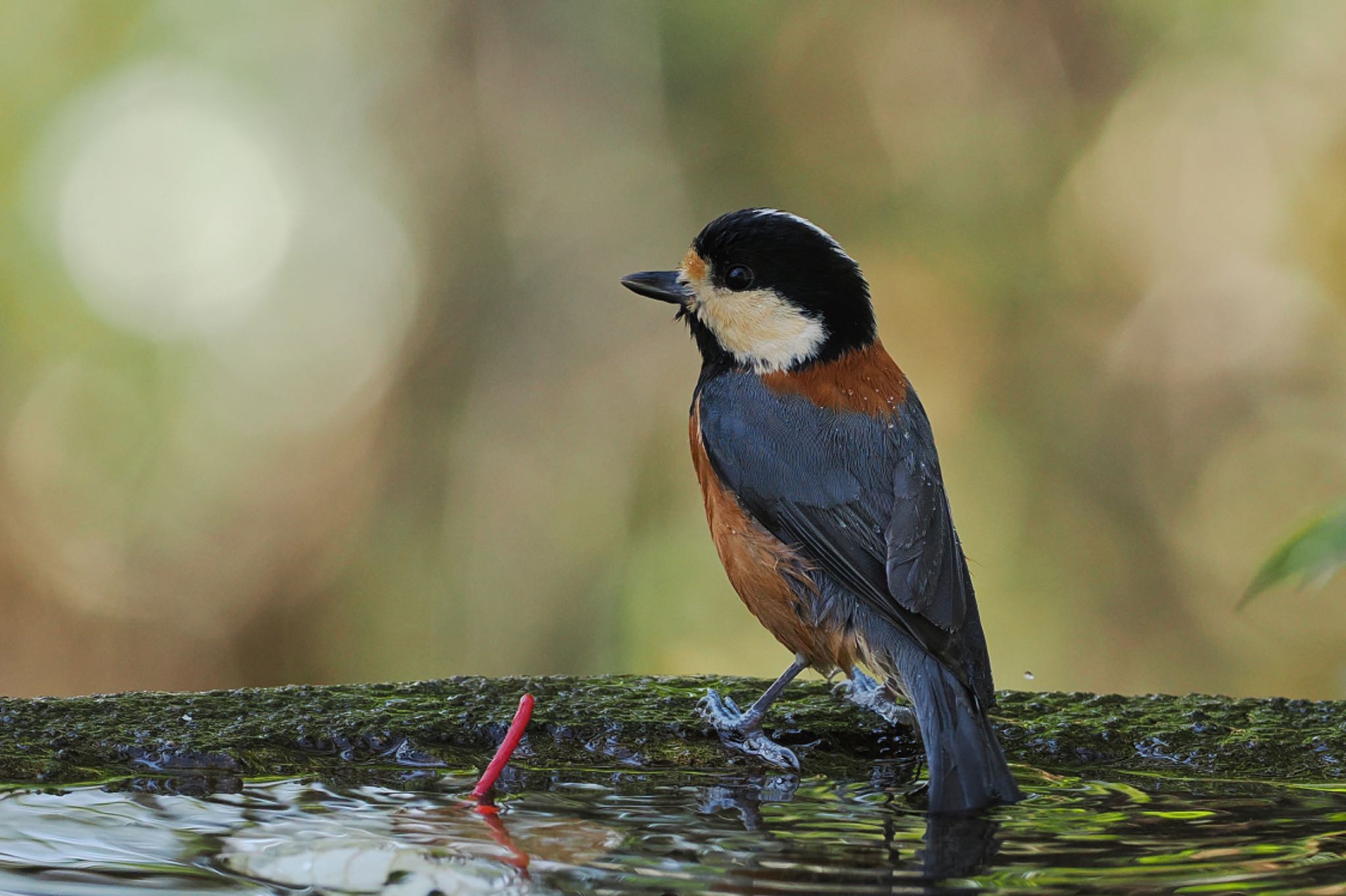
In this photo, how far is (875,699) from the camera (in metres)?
3.08

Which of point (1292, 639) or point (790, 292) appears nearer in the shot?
point (790, 292)

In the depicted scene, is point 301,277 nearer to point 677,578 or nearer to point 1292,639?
point 677,578

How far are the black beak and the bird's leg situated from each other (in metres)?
1.01

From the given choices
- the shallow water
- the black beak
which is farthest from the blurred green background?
the shallow water

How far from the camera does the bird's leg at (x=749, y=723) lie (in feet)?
8.42

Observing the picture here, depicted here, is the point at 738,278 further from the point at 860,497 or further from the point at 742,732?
the point at 742,732

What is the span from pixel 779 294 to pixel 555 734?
1270 mm

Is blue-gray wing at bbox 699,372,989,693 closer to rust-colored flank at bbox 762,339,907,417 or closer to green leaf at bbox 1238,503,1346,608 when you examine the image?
rust-colored flank at bbox 762,339,907,417

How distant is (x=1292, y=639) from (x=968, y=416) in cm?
181

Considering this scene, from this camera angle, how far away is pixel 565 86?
7.34 meters

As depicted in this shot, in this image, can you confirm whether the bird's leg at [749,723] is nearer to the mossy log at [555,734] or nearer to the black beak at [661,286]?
the mossy log at [555,734]

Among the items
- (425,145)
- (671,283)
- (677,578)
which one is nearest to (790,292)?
(671,283)

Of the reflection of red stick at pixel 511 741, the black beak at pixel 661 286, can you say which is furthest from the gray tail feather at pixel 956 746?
the black beak at pixel 661 286

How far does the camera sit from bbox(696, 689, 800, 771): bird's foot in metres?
2.56
